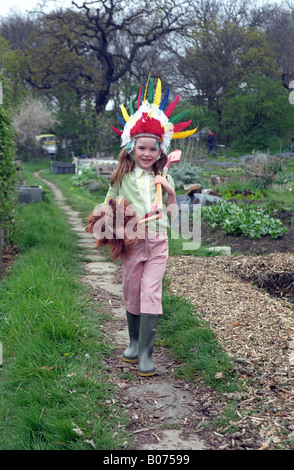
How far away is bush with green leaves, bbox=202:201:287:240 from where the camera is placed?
6.27m

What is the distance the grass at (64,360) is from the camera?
246cm

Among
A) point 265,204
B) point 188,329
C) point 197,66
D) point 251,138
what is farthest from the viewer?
point 197,66

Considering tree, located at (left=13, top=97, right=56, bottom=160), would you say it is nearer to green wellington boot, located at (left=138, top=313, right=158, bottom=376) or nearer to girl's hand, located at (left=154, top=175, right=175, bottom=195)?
girl's hand, located at (left=154, top=175, right=175, bottom=195)

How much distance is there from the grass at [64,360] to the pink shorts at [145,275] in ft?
1.43

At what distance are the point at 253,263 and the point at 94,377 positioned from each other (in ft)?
9.08

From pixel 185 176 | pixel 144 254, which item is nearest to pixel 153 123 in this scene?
pixel 144 254

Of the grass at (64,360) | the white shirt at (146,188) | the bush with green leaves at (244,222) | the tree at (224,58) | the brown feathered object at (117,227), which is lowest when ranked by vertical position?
the grass at (64,360)

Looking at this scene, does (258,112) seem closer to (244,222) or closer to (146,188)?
(244,222)

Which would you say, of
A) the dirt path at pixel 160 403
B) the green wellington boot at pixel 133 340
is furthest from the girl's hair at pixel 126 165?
the dirt path at pixel 160 403

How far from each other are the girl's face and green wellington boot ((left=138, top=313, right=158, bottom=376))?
105 centimetres

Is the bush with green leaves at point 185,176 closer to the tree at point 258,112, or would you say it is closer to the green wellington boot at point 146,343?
the green wellington boot at point 146,343

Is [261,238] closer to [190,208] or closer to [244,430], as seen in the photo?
[190,208]

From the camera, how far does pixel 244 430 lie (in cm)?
250

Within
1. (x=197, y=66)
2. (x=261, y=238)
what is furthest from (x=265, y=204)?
(x=197, y=66)
